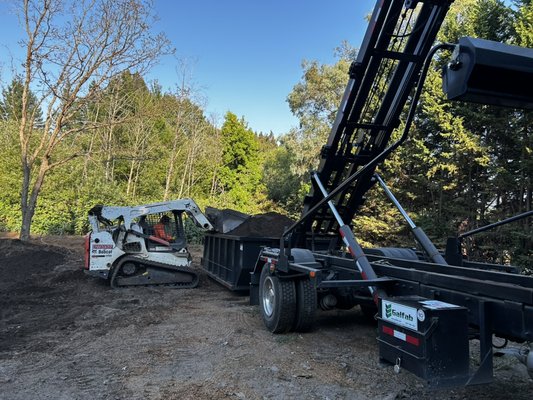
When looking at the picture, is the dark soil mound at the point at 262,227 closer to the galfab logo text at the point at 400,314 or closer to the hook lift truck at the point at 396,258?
the hook lift truck at the point at 396,258

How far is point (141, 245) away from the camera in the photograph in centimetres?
985

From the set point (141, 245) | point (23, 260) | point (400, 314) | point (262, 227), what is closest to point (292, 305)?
point (400, 314)

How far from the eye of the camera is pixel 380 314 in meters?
3.61

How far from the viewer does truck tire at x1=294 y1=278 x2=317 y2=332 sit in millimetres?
5793

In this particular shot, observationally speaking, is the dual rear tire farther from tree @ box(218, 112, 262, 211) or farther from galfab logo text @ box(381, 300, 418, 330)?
tree @ box(218, 112, 262, 211)

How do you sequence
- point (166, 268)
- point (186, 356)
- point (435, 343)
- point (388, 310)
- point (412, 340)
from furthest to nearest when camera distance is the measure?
1. point (166, 268)
2. point (186, 356)
3. point (388, 310)
4. point (412, 340)
5. point (435, 343)

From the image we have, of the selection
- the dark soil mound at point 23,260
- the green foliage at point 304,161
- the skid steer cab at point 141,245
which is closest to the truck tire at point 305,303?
the skid steer cab at point 141,245

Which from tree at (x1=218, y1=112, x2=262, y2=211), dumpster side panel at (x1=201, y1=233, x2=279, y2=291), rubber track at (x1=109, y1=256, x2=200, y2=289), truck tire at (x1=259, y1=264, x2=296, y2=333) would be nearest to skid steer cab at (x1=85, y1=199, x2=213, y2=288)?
rubber track at (x1=109, y1=256, x2=200, y2=289)

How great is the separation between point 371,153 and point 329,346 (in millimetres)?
2808

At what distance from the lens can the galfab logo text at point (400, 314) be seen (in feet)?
10.5

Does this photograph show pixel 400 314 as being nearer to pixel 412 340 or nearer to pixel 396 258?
pixel 412 340

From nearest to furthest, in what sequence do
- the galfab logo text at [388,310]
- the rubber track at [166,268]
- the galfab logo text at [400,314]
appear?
the galfab logo text at [400,314] → the galfab logo text at [388,310] → the rubber track at [166,268]

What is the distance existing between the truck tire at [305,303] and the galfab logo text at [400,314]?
2.28 meters

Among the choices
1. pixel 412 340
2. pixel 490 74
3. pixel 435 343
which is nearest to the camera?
pixel 490 74
